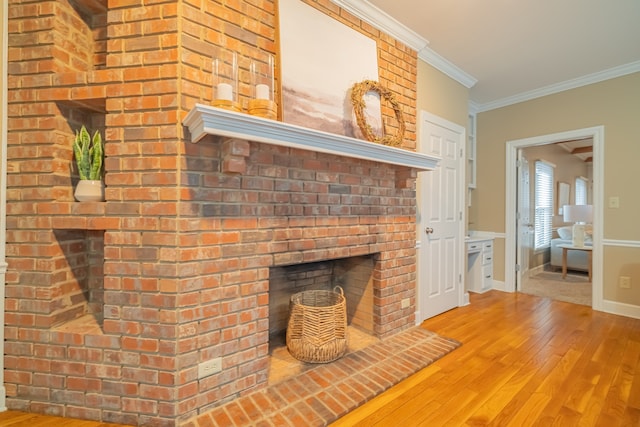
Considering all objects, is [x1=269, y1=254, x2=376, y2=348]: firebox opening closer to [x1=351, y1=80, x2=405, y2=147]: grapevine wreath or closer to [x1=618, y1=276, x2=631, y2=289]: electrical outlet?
[x1=351, y1=80, x2=405, y2=147]: grapevine wreath

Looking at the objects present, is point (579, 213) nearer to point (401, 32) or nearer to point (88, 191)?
point (401, 32)

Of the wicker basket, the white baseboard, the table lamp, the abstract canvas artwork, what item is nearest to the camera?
the abstract canvas artwork

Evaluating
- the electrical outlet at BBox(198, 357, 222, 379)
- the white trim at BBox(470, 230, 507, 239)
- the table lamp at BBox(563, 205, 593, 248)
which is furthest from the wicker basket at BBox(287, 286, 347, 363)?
the table lamp at BBox(563, 205, 593, 248)

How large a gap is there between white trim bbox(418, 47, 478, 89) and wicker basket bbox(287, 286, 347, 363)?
2.47m

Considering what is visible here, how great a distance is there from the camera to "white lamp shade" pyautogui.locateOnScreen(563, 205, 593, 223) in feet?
16.0

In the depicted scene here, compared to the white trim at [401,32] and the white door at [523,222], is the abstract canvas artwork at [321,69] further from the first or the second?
the white door at [523,222]

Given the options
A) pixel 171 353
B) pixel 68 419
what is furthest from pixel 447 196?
pixel 68 419

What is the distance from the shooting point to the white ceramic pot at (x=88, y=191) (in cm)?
150

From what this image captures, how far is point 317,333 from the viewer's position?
1925 mm

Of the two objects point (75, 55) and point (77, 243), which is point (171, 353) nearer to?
point (77, 243)

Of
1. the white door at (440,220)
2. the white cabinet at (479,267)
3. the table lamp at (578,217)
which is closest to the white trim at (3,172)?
the white door at (440,220)

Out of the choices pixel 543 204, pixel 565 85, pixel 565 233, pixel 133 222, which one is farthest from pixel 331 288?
pixel 565 233

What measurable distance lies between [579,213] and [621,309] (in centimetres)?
253

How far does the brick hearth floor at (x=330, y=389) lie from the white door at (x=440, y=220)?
0.65m
